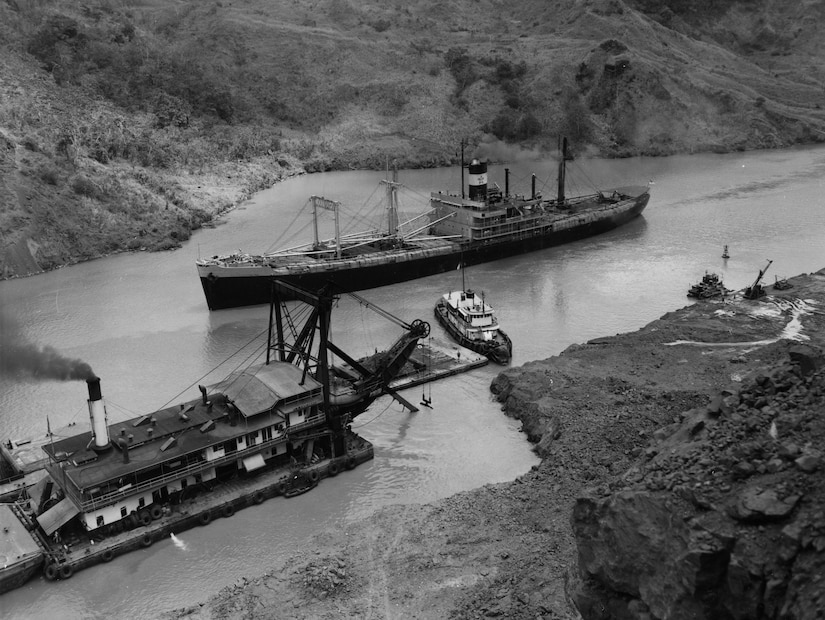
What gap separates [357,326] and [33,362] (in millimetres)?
13497

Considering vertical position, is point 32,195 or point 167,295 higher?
point 32,195

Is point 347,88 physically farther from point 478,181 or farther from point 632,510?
point 632,510

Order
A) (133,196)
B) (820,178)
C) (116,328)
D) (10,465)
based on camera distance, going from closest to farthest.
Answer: (10,465) → (116,328) → (133,196) → (820,178)

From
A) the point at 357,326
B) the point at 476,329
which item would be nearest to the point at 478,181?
the point at 357,326

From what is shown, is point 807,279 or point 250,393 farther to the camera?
point 807,279

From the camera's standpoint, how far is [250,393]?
24891mm

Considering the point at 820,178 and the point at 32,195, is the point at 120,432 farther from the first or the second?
the point at 820,178

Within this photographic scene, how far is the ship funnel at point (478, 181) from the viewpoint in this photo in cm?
5028

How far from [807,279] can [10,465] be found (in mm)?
33392

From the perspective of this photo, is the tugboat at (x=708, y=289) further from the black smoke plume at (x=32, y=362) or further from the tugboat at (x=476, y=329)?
the black smoke plume at (x=32, y=362)

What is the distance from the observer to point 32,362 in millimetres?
29344

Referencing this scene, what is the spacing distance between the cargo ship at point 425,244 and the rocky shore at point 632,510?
1476 centimetres

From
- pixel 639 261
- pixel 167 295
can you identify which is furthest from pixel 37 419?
pixel 639 261

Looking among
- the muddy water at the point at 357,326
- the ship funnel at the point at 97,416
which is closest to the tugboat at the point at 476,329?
the muddy water at the point at 357,326
